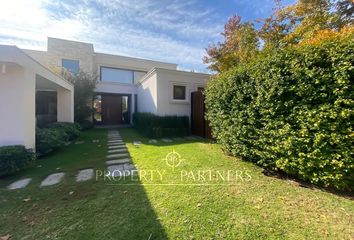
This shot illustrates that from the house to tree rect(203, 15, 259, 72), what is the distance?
128cm

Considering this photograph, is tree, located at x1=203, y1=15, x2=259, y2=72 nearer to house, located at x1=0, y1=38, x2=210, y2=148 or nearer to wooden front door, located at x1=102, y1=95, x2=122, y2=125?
house, located at x1=0, y1=38, x2=210, y2=148

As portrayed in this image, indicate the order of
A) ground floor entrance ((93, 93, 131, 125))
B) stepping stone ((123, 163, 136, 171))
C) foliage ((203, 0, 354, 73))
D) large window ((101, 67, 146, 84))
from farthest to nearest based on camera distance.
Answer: large window ((101, 67, 146, 84)), ground floor entrance ((93, 93, 131, 125)), foliage ((203, 0, 354, 73)), stepping stone ((123, 163, 136, 171))

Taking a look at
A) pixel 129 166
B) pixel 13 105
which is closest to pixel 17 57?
pixel 13 105

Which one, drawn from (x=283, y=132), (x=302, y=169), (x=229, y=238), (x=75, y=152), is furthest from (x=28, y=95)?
(x=302, y=169)

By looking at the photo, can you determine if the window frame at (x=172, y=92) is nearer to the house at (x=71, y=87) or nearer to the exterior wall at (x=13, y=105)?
the house at (x=71, y=87)

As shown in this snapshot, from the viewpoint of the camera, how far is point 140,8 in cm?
823

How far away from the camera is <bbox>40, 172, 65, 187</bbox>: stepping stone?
3.92 m

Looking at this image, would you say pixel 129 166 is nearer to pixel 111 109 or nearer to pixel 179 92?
pixel 179 92

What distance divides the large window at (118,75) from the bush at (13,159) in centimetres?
1382

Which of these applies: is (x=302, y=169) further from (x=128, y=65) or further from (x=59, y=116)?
(x=128, y=65)

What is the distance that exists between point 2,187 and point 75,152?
2975mm

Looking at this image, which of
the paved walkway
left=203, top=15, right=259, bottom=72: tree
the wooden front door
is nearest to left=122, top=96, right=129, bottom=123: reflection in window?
the wooden front door

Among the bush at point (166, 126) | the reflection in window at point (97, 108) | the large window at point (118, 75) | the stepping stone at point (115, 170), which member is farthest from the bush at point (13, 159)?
the large window at point (118, 75)

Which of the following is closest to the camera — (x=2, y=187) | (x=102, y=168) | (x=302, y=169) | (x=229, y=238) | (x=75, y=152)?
(x=229, y=238)
